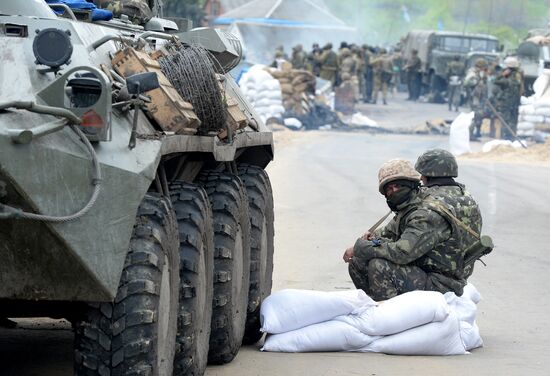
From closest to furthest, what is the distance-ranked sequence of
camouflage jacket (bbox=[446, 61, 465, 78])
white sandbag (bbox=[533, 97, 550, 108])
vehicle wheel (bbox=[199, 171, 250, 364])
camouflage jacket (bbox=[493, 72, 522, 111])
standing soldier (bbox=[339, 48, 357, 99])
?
vehicle wheel (bbox=[199, 171, 250, 364]), white sandbag (bbox=[533, 97, 550, 108]), camouflage jacket (bbox=[493, 72, 522, 111]), standing soldier (bbox=[339, 48, 357, 99]), camouflage jacket (bbox=[446, 61, 465, 78])

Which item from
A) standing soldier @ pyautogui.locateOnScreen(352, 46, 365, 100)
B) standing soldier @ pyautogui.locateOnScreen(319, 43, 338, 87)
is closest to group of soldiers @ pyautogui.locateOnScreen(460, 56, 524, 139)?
standing soldier @ pyautogui.locateOnScreen(319, 43, 338, 87)

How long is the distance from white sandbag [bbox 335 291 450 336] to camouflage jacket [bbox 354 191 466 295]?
0.31 metres

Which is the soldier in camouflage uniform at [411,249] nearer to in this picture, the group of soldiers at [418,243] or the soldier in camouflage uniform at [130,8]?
the group of soldiers at [418,243]

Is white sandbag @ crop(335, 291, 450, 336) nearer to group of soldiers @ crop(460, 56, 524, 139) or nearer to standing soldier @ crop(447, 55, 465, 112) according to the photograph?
group of soldiers @ crop(460, 56, 524, 139)

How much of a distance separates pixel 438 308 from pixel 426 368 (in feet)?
1.49

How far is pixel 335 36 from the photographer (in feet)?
186

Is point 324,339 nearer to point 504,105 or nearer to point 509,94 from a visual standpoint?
point 509,94

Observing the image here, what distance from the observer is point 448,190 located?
28.1 feet

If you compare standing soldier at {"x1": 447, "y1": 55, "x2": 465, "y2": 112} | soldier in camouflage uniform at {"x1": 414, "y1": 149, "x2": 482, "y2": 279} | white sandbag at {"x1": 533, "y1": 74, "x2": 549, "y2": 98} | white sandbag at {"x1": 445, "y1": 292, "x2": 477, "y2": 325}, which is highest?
soldier in camouflage uniform at {"x1": 414, "y1": 149, "x2": 482, "y2": 279}

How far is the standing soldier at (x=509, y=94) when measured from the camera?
2931 centimetres

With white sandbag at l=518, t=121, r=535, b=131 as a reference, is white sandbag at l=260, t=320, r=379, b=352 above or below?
above

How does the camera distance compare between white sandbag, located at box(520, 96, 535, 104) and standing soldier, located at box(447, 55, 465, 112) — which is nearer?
white sandbag, located at box(520, 96, 535, 104)

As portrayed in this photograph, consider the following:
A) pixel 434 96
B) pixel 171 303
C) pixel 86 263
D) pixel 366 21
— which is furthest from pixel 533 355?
pixel 366 21

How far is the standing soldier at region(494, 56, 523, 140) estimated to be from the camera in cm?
2931
